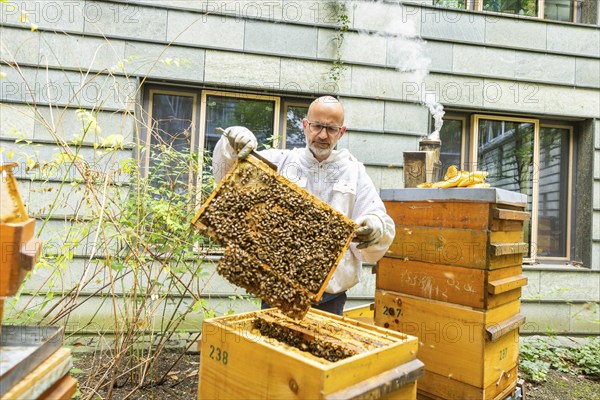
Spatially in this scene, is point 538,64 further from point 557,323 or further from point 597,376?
point 597,376

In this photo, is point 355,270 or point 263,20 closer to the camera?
point 355,270

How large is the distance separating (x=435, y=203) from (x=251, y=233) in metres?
1.50

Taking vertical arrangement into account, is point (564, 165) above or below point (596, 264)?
above

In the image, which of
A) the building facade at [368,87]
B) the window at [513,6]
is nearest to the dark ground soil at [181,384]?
the building facade at [368,87]

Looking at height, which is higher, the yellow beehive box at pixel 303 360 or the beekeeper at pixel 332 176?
the beekeeper at pixel 332 176

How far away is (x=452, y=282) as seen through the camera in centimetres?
255

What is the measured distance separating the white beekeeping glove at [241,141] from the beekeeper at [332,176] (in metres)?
0.18

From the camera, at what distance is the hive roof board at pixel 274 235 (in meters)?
1.70

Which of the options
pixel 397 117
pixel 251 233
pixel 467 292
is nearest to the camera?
pixel 251 233

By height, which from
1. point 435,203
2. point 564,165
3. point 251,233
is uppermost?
Result: point 564,165

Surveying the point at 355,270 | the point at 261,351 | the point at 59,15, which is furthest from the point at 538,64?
the point at 59,15

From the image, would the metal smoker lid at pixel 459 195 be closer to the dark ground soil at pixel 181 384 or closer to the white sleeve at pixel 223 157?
the white sleeve at pixel 223 157

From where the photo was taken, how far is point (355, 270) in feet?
8.18

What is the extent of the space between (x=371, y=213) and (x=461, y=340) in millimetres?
1040
